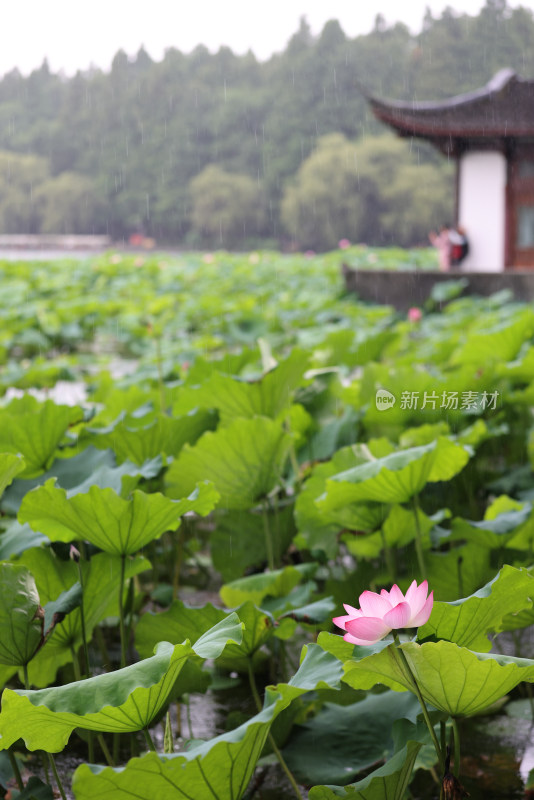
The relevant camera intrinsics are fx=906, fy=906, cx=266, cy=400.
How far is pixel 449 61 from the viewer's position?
1545 cm

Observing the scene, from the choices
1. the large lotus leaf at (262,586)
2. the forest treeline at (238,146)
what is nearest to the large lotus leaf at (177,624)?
the large lotus leaf at (262,586)

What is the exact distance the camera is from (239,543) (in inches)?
44.3

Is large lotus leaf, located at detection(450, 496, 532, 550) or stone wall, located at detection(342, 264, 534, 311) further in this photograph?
stone wall, located at detection(342, 264, 534, 311)

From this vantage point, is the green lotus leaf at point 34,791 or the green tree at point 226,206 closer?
the green lotus leaf at point 34,791

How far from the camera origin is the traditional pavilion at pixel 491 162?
7348 millimetres

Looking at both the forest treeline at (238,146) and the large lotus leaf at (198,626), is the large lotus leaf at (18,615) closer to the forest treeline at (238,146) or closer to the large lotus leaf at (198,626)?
the large lotus leaf at (198,626)

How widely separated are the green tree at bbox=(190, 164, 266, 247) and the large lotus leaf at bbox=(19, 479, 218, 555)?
73.5 feet

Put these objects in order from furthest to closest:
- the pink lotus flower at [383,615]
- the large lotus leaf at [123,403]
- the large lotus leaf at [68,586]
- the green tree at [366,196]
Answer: the green tree at [366,196], the large lotus leaf at [123,403], the large lotus leaf at [68,586], the pink lotus flower at [383,615]

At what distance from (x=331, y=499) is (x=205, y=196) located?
76.2 feet

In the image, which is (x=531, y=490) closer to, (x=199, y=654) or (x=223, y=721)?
(x=223, y=721)

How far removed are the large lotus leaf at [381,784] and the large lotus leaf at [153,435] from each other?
55 cm

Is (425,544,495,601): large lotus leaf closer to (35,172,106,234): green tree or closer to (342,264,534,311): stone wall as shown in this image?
(342,264,534,311): stone wall

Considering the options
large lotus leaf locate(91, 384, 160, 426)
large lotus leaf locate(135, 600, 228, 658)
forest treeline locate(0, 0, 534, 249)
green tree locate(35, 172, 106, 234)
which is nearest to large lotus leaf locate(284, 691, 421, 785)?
large lotus leaf locate(135, 600, 228, 658)

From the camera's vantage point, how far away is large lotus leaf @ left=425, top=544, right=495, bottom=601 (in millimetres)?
931
